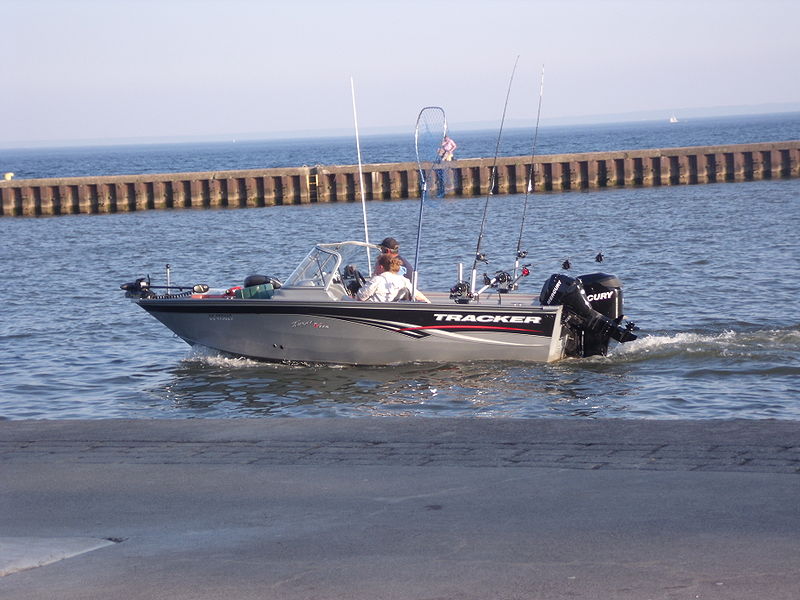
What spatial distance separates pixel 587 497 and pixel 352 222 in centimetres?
3248

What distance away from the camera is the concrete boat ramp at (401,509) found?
17.3ft

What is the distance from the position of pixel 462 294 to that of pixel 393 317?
0.93 metres

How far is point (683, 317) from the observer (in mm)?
17656

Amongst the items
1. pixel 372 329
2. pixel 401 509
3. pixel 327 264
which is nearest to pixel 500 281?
pixel 372 329

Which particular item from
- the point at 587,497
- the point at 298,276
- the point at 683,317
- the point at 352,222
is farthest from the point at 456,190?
the point at 587,497

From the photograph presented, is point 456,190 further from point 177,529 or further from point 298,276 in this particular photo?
point 177,529

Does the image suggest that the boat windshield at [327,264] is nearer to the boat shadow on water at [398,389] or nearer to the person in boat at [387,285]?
the person in boat at [387,285]

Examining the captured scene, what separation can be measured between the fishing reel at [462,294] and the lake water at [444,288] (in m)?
0.82

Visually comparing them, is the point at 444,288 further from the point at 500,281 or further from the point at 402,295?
the point at 402,295

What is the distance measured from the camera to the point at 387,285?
13156mm

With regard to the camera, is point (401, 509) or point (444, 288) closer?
point (401, 509)

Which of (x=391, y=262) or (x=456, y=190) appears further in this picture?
(x=456, y=190)

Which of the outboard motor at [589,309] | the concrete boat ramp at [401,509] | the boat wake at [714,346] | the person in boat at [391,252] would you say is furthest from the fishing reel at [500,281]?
the concrete boat ramp at [401,509]

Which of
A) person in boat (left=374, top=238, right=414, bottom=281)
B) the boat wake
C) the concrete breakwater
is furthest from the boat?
the concrete breakwater
